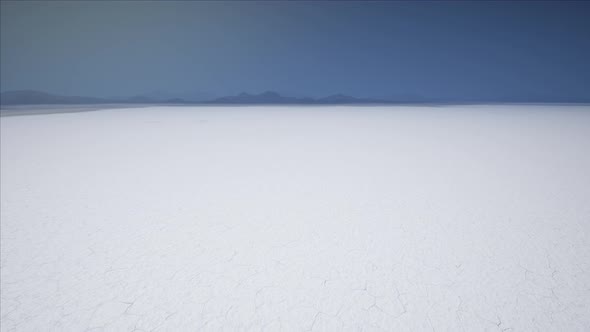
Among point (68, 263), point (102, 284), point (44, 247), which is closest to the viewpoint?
point (102, 284)

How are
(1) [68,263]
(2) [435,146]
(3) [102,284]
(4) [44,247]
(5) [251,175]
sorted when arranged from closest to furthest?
(3) [102,284]
(1) [68,263]
(4) [44,247]
(5) [251,175]
(2) [435,146]

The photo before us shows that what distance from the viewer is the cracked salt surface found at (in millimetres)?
1627

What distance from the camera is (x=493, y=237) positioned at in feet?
7.79

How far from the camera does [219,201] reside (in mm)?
3287

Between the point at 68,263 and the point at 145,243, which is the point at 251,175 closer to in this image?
the point at 145,243

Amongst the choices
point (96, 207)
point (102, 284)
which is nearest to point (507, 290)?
point (102, 284)

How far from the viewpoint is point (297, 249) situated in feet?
7.39

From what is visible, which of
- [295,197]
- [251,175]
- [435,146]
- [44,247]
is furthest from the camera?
[435,146]

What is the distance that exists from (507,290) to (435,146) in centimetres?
551

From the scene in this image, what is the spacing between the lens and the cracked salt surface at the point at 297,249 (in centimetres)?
163

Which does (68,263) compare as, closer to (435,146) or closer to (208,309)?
(208,309)

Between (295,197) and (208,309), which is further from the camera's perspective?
(295,197)

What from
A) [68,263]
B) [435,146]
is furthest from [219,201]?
[435,146]

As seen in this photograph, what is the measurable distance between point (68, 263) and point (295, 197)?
82.7 inches
